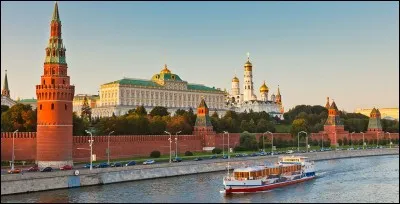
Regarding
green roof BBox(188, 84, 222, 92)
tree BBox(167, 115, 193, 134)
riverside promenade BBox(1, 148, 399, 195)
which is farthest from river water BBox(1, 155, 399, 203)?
green roof BBox(188, 84, 222, 92)

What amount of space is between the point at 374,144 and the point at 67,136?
79828mm

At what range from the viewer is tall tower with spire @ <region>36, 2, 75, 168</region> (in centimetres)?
5647

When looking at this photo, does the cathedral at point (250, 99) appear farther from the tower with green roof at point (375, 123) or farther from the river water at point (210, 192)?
the river water at point (210, 192)

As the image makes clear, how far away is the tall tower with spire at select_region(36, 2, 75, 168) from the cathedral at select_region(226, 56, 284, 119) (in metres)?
109

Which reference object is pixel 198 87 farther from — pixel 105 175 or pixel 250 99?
pixel 105 175

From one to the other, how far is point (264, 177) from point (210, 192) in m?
5.65

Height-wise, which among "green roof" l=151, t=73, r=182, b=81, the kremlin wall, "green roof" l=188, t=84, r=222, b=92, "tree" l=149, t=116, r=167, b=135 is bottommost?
the kremlin wall

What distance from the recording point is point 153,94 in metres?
140

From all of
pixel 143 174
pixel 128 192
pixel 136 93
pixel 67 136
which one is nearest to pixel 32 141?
pixel 67 136

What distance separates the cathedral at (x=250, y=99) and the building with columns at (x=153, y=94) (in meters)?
15.9

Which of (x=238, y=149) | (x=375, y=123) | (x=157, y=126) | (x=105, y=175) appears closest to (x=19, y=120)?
(x=157, y=126)

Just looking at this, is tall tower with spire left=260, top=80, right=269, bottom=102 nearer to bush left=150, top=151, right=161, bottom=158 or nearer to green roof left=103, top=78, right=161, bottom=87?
green roof left=103, top=78, right=161, bottom=87

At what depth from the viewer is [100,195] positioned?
43.3 metres

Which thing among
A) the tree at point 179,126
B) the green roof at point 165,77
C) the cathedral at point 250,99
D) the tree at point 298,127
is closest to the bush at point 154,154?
the tree at point 179,126
